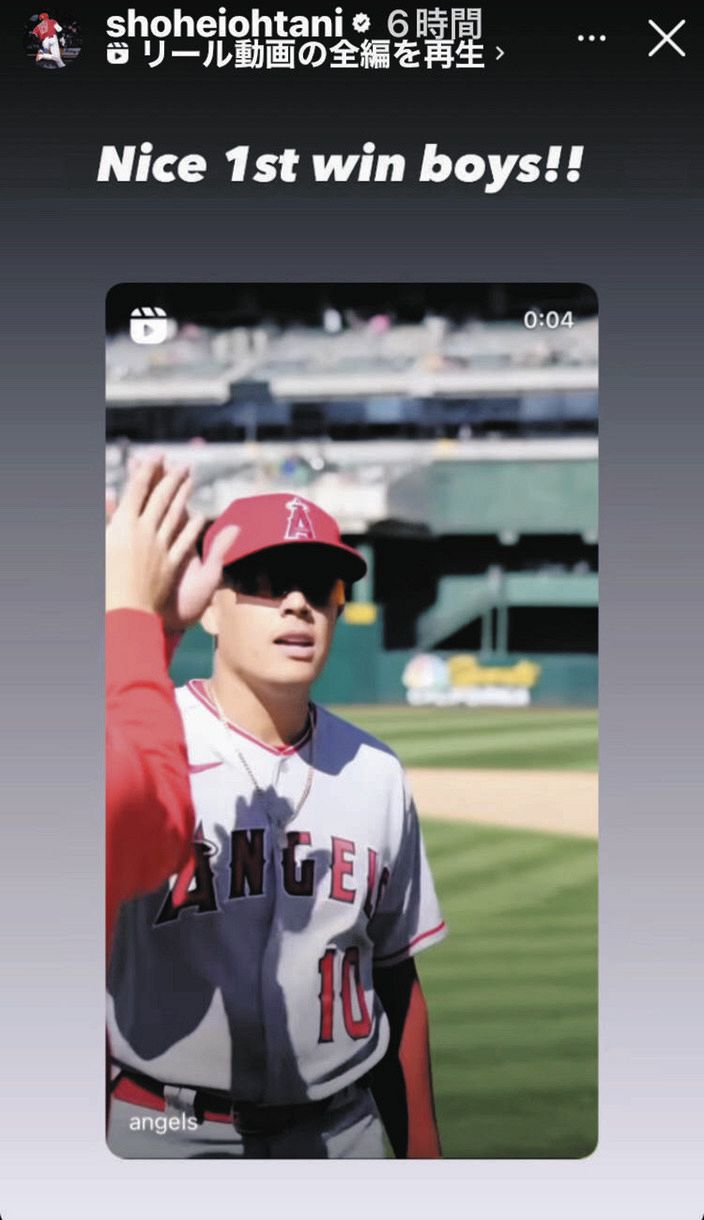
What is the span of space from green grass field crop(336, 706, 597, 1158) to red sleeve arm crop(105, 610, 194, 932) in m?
0.34

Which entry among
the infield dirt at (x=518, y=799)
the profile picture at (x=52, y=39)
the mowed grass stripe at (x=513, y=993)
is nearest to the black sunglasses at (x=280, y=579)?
the infield dirt at (x=518, y=799)

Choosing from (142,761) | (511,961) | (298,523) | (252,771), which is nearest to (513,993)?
(511,961)

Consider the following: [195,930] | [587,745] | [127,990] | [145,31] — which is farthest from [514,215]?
[127,990]

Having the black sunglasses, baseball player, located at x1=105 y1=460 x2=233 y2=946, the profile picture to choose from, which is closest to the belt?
baseball player, located at x1=105 y1=460 x2=233 y2=946

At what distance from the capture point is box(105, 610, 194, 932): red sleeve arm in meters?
2.05

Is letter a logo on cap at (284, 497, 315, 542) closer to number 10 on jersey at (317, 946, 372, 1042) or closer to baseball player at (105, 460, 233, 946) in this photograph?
baseball player at (105, 460, 233, 946)

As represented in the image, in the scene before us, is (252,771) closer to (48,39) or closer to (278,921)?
(278,921)

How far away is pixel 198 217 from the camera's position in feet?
6.98

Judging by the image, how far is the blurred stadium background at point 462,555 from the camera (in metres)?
2.06

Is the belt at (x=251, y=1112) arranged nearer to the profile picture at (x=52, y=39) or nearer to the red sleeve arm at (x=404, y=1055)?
the red sleeve arm at (x=404, y=1055)

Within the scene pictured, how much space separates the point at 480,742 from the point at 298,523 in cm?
54

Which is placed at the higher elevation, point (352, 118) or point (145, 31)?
point (145, 31)

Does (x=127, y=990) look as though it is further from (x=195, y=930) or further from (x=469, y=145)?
(x=469, y=145)

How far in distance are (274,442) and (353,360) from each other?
0.70ft
